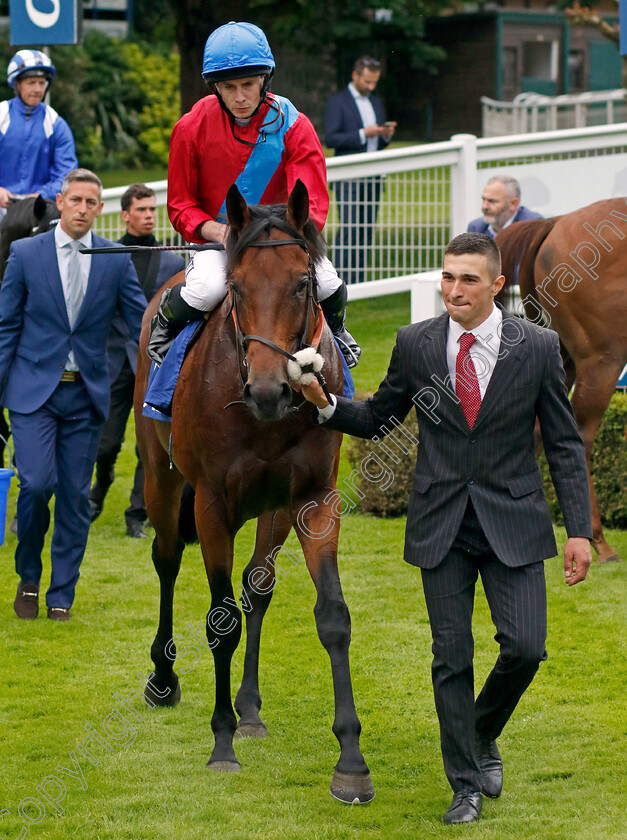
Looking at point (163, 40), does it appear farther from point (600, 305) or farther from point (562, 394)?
point (562, 394)

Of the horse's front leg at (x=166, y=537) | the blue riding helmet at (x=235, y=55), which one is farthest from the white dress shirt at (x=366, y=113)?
the blue riding helmet at (x=235, y=55)

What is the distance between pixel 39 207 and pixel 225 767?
437cm

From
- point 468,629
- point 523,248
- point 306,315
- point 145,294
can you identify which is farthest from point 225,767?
point 523,248

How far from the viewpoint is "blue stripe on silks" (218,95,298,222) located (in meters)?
4.41

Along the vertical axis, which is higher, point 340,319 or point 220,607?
point 340,319

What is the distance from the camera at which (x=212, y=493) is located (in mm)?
4270

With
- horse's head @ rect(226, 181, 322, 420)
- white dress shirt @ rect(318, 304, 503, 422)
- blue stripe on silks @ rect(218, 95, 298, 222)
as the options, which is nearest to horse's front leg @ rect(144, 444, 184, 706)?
blue stripe on silks @ rect(218, 95, 298, 222)

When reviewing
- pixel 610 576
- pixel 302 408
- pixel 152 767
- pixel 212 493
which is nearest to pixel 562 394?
pixel 302 408

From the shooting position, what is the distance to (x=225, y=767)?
4234mm

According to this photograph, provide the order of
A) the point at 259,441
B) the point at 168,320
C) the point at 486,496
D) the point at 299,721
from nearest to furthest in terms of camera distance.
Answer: the point at 486,496 → the point at 259,441 → the point at 168,320 → the point at 299,721

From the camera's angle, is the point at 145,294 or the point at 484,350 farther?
the point at 145,294

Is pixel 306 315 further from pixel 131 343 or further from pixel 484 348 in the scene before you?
pixel 131 343

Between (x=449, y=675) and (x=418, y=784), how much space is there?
62cm

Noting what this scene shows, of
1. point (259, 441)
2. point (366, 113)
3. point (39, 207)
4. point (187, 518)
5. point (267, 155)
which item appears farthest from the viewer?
point (366, 113)
